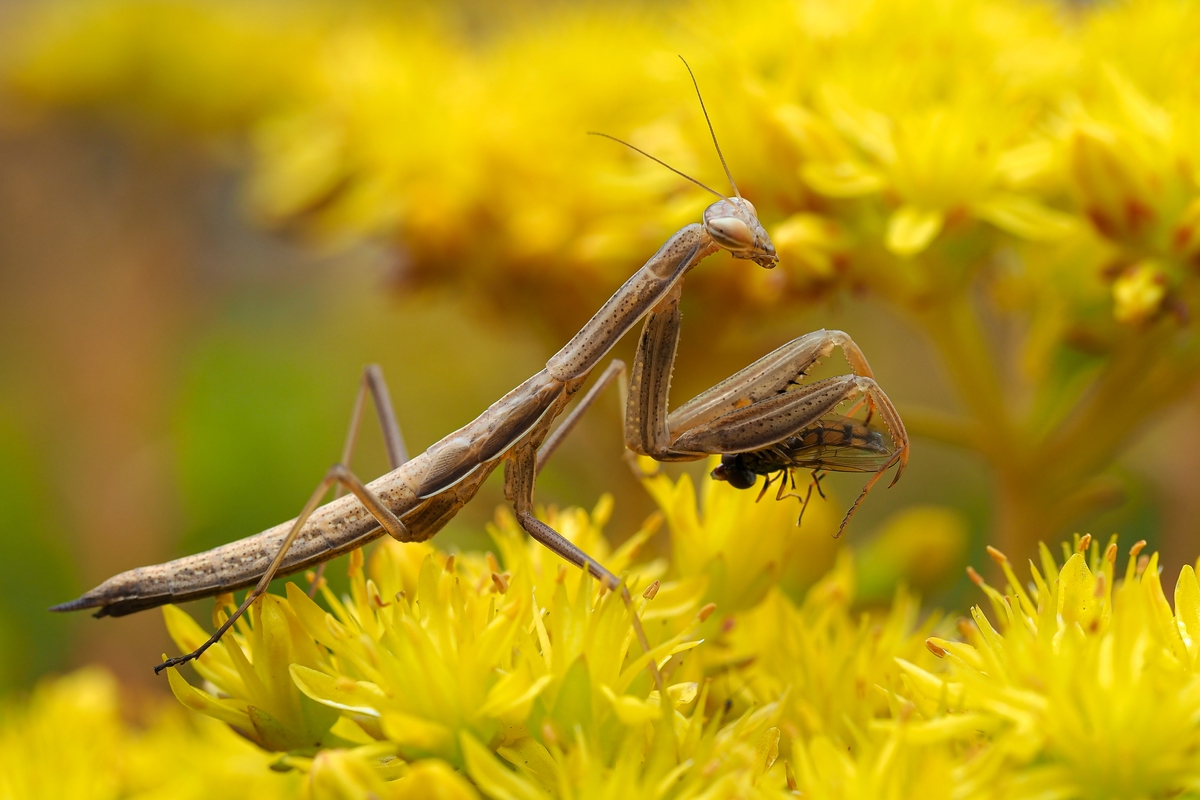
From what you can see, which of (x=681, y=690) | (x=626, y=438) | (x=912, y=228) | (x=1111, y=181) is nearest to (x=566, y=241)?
(x=626, y=438)

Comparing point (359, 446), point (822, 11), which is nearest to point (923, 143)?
point (822, 11)

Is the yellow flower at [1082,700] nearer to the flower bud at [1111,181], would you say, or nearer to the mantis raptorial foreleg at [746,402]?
the mantis raptorial foreleg at [746,402]

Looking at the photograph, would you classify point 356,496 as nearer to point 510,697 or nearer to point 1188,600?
point 510,697

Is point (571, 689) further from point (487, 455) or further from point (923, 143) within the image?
point (923, 143)

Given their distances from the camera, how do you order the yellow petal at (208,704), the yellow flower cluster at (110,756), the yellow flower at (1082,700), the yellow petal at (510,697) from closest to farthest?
the yellow flower at (1082,700) < the yellow petal at (510,697) < the yellow petal at (208,704) < the yellow flower cluster at (110,756)

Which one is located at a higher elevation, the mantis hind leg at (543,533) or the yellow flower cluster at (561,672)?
the mantis hind leg at (543,533)

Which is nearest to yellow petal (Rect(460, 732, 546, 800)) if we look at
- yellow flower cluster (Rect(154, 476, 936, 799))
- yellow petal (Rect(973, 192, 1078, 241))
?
yellow flower cluster (Rect(154, 476, 936, 799))

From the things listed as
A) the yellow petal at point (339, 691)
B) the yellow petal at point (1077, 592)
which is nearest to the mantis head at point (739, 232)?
the yellow petal at point (1077, 592)

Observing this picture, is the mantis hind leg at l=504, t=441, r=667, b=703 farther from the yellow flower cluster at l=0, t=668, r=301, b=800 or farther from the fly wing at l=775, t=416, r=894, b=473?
the yellow flower cluster at l=0, t=668, r=301, b=800
